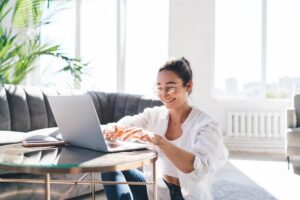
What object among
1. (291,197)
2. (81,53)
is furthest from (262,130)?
(81,53)

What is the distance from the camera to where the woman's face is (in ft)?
4.78

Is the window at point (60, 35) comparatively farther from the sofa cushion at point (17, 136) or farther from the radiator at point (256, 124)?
the sofa cushion at point (17, 136)

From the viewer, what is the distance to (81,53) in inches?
219

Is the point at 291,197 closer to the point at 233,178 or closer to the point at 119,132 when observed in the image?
the point at 233,178

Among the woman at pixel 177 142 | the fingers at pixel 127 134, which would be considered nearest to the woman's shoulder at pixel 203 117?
the woman at pixel 177 142

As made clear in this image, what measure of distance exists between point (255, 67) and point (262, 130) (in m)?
0.86

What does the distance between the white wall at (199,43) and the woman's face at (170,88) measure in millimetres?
3657

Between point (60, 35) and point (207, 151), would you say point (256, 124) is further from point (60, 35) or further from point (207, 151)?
point (207, 151)

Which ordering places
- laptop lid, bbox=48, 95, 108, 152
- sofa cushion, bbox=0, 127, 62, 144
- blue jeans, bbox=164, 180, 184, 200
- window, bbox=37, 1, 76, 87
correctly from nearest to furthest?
1. laptop lid, bbox=48, 95, 108, 152
2. blue jeans, bbox=164, 180, 184, 200
3. sofa cushion, bbox=0, 127, 62, 144
4. window, bbox=37, 1, 76, 87

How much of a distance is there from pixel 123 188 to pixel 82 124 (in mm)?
277

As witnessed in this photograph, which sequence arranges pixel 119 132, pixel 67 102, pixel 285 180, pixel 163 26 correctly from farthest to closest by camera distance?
pixel 163 26 < pixel 285 180 < pixel 119 132 < pixel 67 102

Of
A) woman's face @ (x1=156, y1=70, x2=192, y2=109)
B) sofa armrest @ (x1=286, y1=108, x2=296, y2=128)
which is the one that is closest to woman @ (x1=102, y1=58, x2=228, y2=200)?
woman's face @ (x1=156, y1=70, x2=192, y2=109)

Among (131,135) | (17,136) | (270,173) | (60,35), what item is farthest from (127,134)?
(60,35)

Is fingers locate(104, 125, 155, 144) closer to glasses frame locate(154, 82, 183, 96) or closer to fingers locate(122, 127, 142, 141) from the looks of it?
fingers locate(122, 127, 142, 141)
